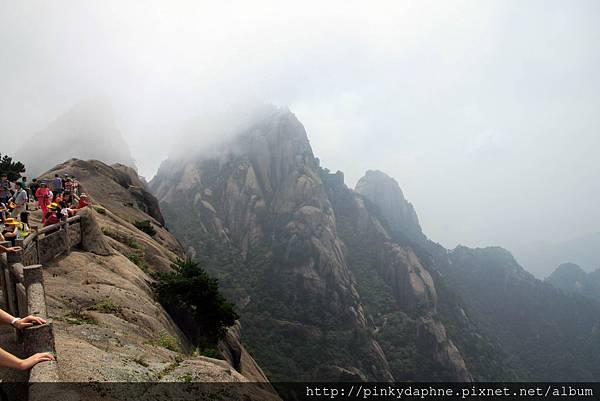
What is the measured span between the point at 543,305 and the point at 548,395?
8629 cm

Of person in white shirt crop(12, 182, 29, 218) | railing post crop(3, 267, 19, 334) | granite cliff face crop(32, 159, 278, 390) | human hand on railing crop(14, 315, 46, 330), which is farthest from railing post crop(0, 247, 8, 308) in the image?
person in white shirt crop(12, 182, 29, 218)

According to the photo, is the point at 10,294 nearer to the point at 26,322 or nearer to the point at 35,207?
the point at 26,322

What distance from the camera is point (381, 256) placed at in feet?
472

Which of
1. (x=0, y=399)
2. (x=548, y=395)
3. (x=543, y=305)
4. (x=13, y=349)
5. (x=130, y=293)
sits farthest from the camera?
(x=543, y=305)

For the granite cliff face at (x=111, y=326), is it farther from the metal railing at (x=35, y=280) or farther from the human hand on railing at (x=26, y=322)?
the human hand on railing at (x=26, y=322)

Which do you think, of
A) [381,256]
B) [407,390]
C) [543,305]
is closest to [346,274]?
[381,256]

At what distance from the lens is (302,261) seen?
120 m

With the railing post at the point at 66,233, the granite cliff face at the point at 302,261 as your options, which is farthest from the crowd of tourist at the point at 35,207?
the granite cliff face at the point at 302,261

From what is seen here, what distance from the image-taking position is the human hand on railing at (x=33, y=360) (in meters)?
5.84

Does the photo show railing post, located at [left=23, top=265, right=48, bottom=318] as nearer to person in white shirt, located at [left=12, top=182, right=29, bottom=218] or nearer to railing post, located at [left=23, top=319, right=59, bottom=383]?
railing post, located at [left=23, top=319, right=59, bottom=383]

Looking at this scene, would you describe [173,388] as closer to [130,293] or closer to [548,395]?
[130,293]

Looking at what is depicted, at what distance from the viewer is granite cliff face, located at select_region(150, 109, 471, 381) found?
322ft

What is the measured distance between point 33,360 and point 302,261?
378 feet

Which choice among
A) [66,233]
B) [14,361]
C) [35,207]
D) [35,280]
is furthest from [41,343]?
[35,207]
